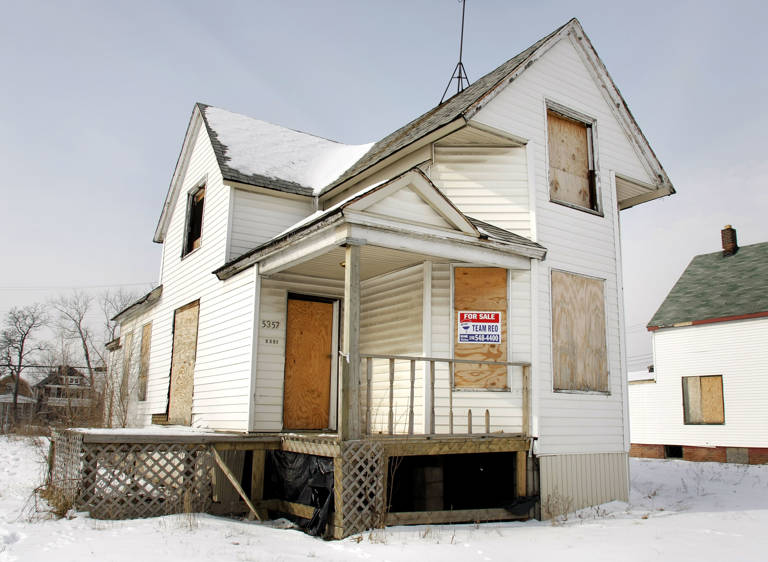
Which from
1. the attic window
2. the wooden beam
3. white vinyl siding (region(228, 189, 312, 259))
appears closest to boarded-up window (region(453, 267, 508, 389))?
the wooden beam

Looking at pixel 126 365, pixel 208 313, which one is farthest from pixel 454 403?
pixel 126 365

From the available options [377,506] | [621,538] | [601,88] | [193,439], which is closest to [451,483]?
[377,506]

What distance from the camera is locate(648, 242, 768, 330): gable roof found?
2088 cm

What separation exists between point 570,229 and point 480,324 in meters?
2.50

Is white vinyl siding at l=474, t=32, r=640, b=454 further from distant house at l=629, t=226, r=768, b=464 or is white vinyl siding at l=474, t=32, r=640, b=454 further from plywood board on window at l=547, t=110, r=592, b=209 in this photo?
distant house at l=629, t=226, r=768, b=464

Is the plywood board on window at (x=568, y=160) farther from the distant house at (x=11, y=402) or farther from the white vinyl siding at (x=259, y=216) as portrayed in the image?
the distant house at (x=11, y=402)

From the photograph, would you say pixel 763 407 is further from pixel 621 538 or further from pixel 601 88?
pixel 621 538

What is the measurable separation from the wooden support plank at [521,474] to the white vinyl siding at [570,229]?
1.00 ft

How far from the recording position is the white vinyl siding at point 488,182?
35.0 feet

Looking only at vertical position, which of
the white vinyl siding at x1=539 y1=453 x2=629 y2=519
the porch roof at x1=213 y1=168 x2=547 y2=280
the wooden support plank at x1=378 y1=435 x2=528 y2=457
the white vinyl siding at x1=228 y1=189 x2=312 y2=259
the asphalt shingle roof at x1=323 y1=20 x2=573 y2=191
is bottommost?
the white vinyl siding at x1=539 y1=453 x2=629 y2=519

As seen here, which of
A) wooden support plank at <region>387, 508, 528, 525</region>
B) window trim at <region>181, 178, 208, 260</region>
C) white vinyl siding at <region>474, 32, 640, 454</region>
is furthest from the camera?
window trim at <region>181, 178, 208, 260</region>

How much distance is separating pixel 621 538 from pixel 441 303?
13.2 feet

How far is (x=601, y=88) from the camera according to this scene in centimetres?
1225

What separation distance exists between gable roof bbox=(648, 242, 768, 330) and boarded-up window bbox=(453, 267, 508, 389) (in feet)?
45.1
